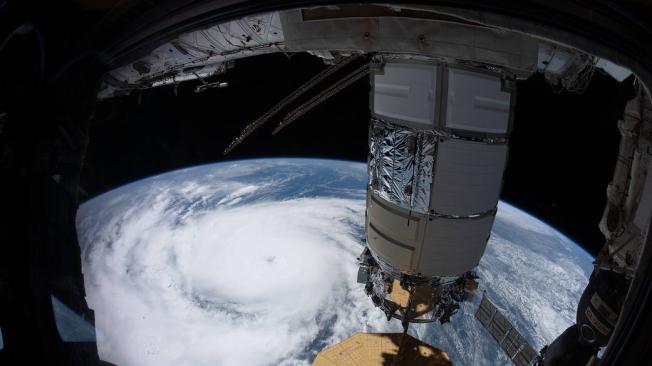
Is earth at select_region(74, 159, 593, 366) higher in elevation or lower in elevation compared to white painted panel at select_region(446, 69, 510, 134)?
lower

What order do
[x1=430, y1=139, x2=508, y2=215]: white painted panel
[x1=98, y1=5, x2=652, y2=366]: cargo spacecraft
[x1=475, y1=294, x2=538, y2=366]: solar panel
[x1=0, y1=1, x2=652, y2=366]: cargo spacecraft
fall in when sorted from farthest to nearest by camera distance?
[x1=475, y1=294, x2=538, y2=366]: solar panel, [x1=430, y1=139, x2=508, y2=215]: white painted panel, [x1=98, y1=5, x2=652, y2=366]: cargo spacecraft, [x1=0, y1=1, x2=652, y2=366]: cargo spacecraft

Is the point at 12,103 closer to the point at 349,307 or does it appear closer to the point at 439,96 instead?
the point at 439,96

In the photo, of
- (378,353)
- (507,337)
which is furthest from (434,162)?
(507,337)

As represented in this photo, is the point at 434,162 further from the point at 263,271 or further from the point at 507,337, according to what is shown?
the point at 263,271

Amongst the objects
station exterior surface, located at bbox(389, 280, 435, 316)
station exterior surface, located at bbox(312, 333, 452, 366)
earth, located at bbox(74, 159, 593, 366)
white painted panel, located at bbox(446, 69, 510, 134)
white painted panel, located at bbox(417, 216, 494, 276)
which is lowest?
earth, located at bbox(74, 159, 593, 366)

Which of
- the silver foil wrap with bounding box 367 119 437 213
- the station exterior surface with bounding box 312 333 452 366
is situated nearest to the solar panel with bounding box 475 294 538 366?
the station exterior surface with bounding box 312 333 452 366

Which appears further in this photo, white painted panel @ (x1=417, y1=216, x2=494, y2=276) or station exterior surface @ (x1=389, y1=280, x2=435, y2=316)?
station exterior surface @ (x1=389, y1=280, x2=435, y2=316)

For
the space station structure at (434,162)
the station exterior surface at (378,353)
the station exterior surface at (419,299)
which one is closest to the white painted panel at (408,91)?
the space station structure at (434,162)

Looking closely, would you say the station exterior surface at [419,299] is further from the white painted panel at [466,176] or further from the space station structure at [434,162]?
the white painted panel at [466,176]

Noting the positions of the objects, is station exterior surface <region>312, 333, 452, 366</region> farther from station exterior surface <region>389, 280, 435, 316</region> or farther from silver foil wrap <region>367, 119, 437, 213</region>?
silver foil wrap <region>367, 119, 437, 213</region>
